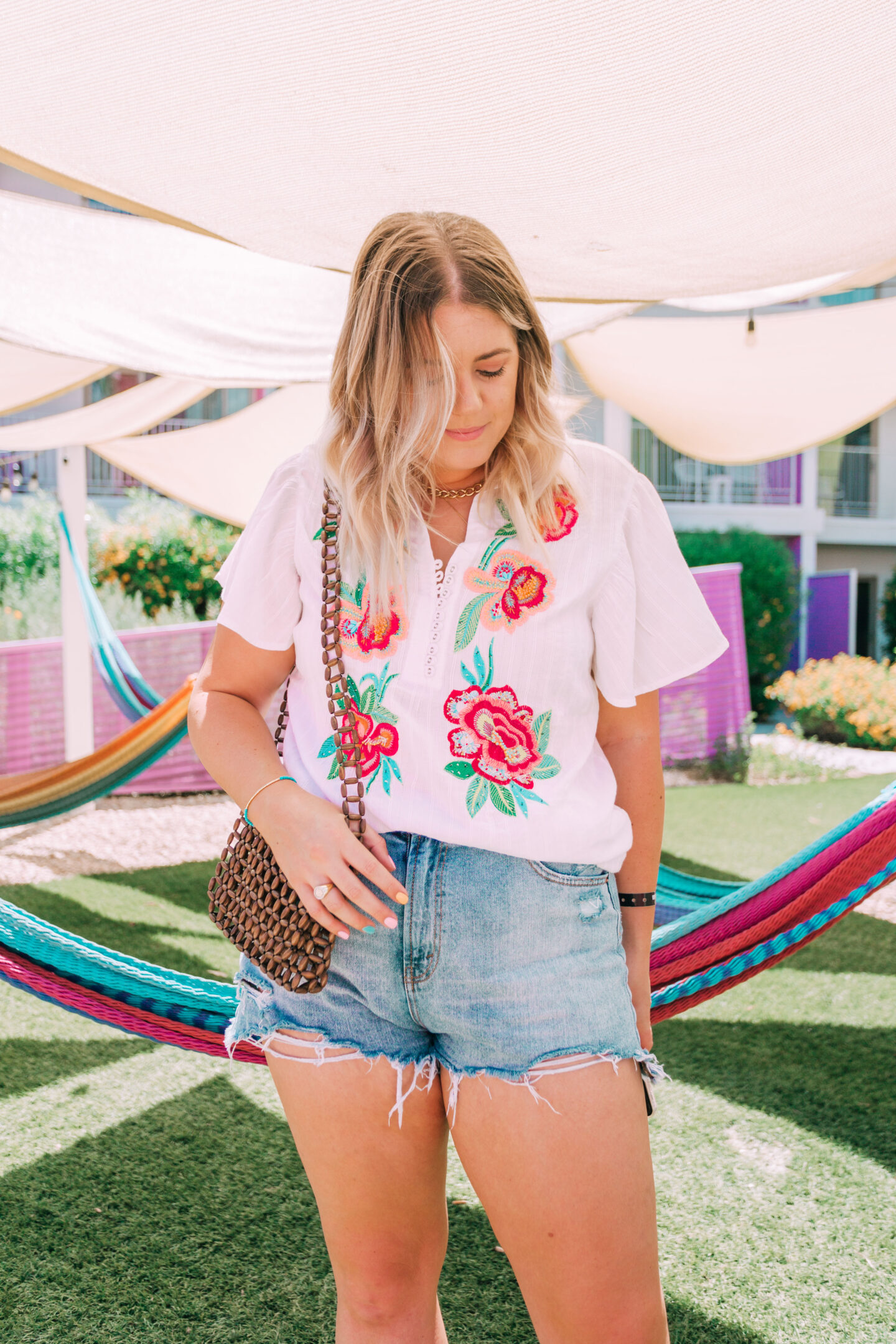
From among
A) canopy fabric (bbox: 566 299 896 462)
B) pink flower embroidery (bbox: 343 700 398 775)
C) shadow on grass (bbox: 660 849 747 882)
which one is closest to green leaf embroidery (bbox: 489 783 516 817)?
pink flower embroidery (bbox: 343 700 398 775)

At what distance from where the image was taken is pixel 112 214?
292cm

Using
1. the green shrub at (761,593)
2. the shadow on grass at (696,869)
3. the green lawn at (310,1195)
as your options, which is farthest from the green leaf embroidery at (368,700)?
the green shrub at (761,593)

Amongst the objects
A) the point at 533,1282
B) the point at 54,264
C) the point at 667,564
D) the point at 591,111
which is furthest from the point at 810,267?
the point at 533,1282

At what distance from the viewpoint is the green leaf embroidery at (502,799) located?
103 cm

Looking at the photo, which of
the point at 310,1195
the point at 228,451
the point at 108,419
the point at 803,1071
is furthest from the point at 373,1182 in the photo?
the point at 228,451

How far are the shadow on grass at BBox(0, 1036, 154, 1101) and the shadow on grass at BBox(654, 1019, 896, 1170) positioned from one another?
1.44 m

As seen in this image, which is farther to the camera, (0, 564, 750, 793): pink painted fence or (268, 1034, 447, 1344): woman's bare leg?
(0, 564, 750, 793): pink painted fence

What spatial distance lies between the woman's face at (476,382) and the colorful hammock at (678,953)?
0.86m

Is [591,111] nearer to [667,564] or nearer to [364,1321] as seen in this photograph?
[667,564]

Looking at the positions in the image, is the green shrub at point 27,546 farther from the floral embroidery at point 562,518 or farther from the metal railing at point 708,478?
the floral embroidery at point 562,518

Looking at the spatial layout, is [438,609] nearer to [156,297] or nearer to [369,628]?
[369,628]

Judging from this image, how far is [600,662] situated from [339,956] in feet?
1.28

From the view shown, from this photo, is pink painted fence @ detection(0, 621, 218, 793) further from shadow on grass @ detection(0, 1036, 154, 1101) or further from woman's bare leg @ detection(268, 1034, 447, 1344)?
woman's bare leg @ detection(268, 1034, 447, 1344)

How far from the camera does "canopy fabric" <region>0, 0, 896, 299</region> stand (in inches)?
58.9
